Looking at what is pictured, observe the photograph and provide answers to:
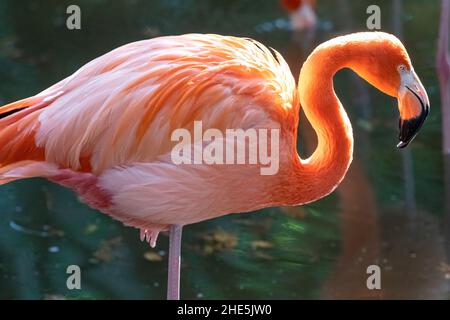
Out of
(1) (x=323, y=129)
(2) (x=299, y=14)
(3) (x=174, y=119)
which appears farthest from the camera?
(2) (x=299, y=14)

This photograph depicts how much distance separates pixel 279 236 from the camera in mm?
4496

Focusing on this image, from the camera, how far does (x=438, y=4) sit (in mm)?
7070

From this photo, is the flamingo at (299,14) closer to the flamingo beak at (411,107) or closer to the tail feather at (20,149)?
the flamingo beak at (411,107)

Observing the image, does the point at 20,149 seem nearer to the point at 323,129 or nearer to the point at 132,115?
the point at 132,115

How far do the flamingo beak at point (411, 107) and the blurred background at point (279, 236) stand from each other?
1.08m

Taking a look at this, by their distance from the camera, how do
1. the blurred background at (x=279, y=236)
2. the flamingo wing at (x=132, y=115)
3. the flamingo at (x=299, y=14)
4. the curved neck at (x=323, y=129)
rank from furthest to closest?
the flamingo at (x=299, y=14), the blurred background at (x=279, y=236), the curved neck at (x=323, y=129), the flamingo wing at (x=132, y=115)

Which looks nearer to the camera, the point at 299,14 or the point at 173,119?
the point at 173,119

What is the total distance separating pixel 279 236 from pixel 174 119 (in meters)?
1.57

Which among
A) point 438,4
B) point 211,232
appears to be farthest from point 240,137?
point 438,4

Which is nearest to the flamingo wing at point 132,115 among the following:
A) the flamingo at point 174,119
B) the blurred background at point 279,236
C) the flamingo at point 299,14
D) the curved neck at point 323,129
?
the flamingo at point 174,119

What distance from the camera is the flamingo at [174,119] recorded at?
10.0ft

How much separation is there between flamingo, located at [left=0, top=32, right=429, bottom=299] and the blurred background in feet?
3.12

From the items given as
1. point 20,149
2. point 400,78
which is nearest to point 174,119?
point 20,149

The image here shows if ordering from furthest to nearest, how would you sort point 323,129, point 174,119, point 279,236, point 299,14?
point 299,14
point 279,236
point 323,129
point 174,119
